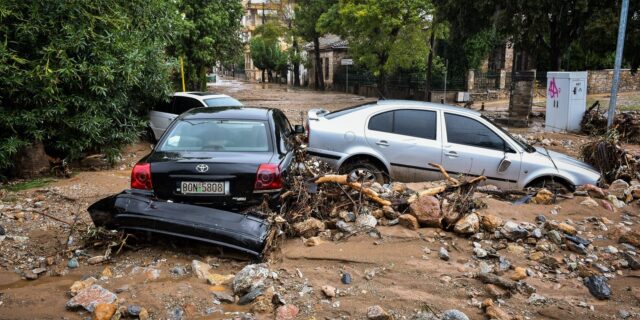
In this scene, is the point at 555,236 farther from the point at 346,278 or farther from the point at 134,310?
the point at 134,310

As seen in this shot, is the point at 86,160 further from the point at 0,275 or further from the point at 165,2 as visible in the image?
the point at 0,275

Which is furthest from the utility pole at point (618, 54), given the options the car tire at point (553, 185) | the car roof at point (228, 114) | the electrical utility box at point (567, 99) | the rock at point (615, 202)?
the car roof at point (228, 114)

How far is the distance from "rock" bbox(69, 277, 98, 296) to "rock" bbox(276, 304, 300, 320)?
1.69 m

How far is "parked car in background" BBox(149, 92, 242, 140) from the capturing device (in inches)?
471

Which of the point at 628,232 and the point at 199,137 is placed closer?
the point at 628,232

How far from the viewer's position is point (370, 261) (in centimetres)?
472

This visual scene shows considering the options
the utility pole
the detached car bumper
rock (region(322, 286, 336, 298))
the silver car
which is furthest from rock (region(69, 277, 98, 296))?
the utility pole

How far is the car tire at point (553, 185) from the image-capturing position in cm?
709

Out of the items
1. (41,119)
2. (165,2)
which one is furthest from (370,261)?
(165,2)

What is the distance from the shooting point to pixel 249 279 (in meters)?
4.19

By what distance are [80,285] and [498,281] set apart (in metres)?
3.56

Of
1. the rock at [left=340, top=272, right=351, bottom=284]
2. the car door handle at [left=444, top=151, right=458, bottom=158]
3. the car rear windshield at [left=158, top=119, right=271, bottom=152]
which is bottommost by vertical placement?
the rock at [left=340, top=272, right=351, bottom=284]

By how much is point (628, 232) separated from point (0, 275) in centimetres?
641

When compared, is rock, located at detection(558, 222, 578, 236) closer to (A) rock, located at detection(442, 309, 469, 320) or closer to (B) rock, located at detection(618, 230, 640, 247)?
(B) rock, located at detection(618, 230, 640, 247)
